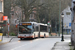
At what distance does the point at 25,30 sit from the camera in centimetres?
3272

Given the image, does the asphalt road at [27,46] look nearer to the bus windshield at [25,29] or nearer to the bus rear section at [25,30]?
the bus rear section at [25,30]

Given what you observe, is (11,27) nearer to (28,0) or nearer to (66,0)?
(28,0)

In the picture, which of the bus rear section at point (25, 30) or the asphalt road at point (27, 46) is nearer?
the asphalt road at point (27, 46)

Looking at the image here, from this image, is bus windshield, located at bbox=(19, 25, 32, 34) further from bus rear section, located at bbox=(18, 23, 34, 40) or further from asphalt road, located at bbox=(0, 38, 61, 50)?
asphalt road, located at bbox=(0, 38, 61, 50)

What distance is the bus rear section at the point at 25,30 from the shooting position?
107 feet

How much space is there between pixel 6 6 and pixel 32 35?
15.6m

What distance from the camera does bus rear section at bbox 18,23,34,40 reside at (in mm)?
32688

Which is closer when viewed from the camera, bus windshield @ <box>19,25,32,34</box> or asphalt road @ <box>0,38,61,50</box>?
asphalt road @ <box>0,38,61,50</box>

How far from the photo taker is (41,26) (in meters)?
41.8

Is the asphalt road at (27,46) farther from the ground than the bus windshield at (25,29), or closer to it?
closer to it

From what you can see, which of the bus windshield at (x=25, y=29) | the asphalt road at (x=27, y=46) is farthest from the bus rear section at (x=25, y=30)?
the asphalt road at (x=27, y=46)

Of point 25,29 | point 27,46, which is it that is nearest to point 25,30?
point 25,29

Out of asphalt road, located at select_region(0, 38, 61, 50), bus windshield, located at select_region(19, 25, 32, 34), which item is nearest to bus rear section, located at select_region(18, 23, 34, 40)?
bus windshield, located at select_region(19, 25, 32, 34)

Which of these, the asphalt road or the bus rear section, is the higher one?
the bus rear section
